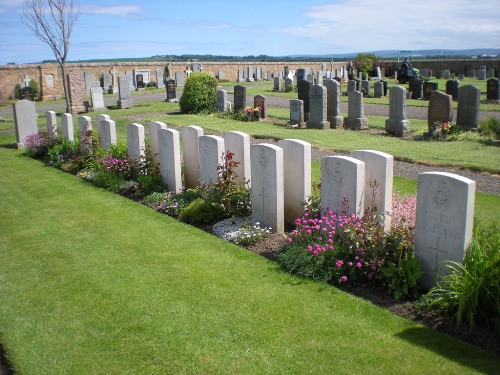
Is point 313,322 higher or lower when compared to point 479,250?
lower

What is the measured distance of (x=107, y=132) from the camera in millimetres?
12391

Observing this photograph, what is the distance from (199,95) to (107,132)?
1177 cm

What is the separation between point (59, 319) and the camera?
17.6ft

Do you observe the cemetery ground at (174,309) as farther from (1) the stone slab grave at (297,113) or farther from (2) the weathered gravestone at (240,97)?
(2) the weathered gravestone at (240,97)

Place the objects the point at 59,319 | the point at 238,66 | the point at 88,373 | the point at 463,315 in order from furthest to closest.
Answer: the point at 238,66, the point at 59,319, the point at 463,315, the point at 88,373

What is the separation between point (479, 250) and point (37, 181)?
33.4ft

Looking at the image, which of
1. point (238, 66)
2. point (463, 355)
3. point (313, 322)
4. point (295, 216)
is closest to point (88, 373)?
point (313, 322)

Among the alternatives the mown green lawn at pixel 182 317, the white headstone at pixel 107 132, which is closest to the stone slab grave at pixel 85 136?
the white headstone at pixel 107 132

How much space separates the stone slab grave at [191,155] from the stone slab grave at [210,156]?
2.32 feet

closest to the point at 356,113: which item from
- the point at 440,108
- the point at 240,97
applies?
the point at 440,108

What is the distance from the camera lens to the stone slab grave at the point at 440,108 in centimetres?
1628

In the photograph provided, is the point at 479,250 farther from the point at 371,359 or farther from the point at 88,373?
the point at 88,373

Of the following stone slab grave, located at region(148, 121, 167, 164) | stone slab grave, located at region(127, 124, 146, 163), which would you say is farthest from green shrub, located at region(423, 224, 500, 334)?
stone slab grave, located at region(127, 124, 146, 163)

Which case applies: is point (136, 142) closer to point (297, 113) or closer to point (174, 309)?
point (174, 309)
